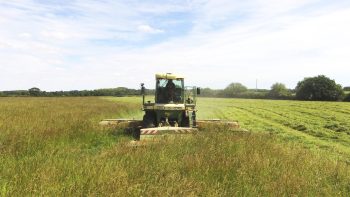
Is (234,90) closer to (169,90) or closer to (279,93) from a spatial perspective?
(279,93)

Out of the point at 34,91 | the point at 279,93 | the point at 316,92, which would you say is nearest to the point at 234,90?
the point at 279,93

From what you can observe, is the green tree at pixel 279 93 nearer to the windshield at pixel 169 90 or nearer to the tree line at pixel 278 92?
the tree line at pixel 278 92

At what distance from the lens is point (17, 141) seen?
939 cm

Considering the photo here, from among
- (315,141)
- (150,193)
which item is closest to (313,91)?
(315,141)

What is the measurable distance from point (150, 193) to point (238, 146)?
4737 mm

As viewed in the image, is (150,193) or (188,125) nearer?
(150,193)

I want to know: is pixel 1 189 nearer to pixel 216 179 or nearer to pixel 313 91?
pixel 216 179

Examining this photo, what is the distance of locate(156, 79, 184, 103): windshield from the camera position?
53.4 ft

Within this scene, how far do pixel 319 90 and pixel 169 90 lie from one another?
59777 mm

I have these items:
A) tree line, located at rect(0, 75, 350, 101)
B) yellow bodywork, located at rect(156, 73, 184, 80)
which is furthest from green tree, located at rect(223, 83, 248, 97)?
yellow bodywork, located at rect(156, 73, 184, 80)

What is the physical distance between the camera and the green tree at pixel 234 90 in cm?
9504

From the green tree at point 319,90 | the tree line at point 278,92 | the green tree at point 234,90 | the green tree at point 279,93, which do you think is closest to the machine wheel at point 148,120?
the tree line at point 278,92

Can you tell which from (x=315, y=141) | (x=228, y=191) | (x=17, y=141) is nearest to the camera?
(x=228, y=191)

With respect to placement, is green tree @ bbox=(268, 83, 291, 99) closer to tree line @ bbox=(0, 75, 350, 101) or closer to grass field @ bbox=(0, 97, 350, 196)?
tree line @ bbox=(0, 75, 350, 101)
